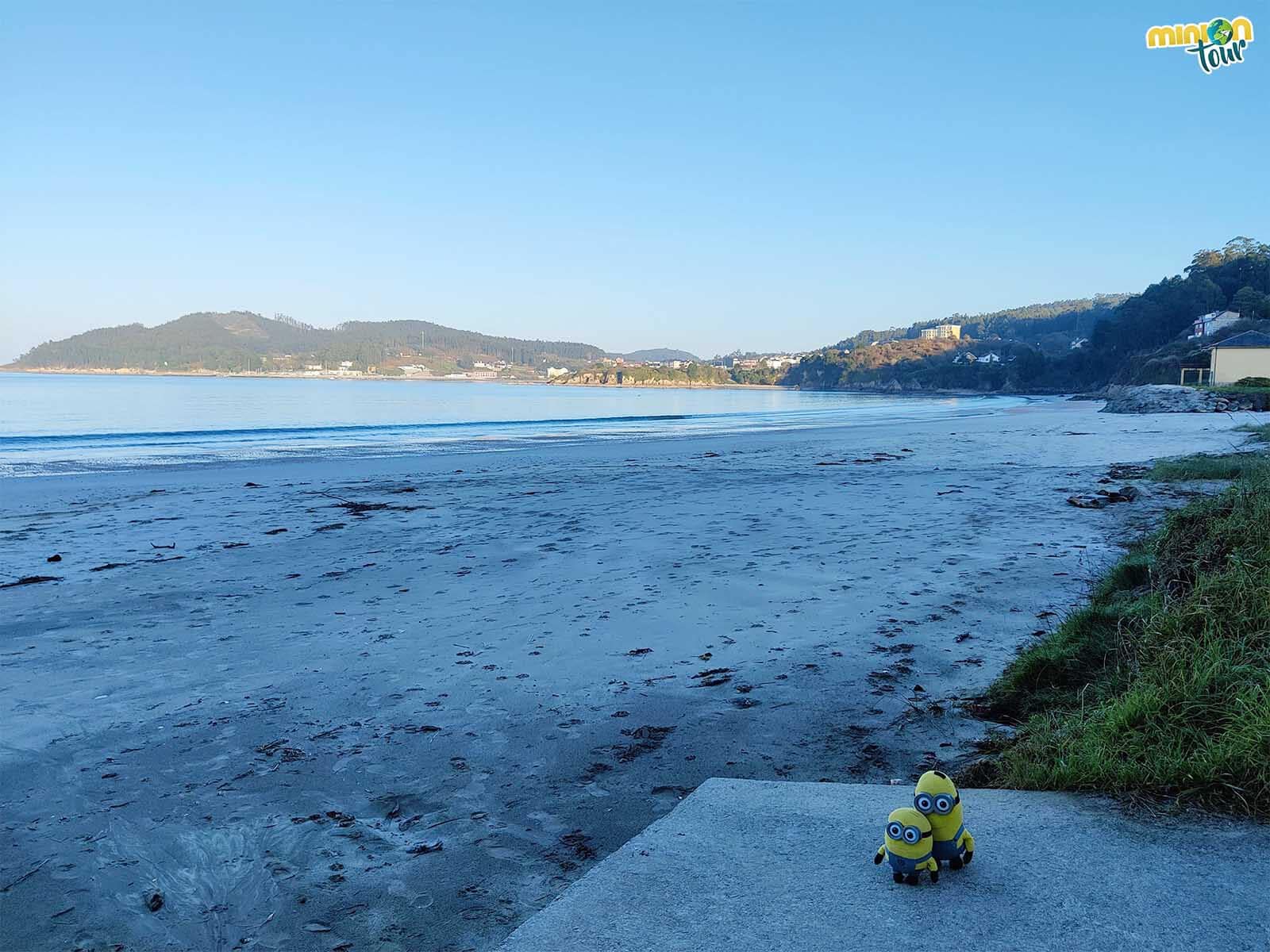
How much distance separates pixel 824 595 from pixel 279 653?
12.0ft

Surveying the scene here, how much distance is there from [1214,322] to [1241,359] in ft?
107

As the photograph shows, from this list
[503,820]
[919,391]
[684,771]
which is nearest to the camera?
[503,820]

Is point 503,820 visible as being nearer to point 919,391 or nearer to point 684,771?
point 684,771

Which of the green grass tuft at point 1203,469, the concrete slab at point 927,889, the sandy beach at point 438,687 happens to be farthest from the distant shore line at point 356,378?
the concrete slab at point 927,889

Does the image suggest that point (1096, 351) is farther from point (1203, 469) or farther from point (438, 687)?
point (438, 687)

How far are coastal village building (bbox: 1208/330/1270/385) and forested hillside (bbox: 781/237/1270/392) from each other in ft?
38.2

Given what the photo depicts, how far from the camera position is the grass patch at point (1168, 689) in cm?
256

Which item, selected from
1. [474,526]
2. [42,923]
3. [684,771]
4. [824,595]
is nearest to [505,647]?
[684,771]

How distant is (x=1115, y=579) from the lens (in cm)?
541

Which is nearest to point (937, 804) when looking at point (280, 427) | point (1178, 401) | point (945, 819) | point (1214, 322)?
point (945, 819)

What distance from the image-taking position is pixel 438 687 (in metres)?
4.38

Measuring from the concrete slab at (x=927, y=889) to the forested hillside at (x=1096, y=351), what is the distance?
76.9 metres

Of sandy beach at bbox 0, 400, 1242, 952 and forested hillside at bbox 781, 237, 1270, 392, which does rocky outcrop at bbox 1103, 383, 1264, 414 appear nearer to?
forested hillside at bbox 781, 237, 1270, 392

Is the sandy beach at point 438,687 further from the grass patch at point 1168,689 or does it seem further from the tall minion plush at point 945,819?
the tall minion plush at point 945,819
